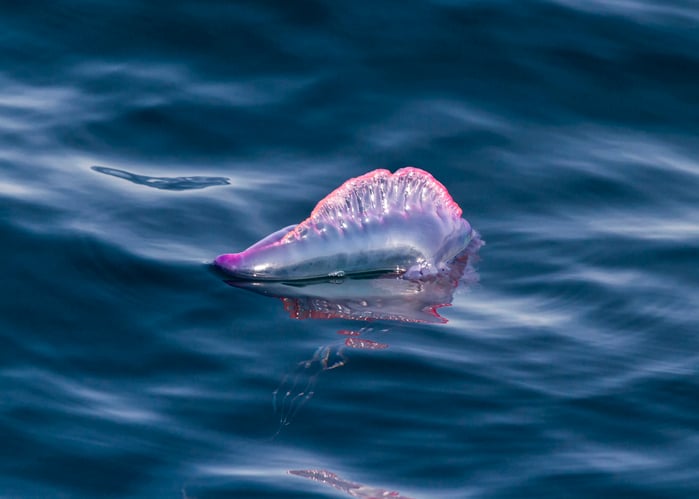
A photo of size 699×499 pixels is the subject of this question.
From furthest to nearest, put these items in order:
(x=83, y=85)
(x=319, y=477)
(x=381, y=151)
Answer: (x=83, y=85), (x=381, y=151), (x=319, y=477)

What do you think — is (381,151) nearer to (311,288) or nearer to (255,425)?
(311,288)

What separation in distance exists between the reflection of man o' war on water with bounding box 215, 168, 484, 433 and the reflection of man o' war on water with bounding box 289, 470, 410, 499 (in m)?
0.99

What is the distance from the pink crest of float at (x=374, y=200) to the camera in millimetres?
5168

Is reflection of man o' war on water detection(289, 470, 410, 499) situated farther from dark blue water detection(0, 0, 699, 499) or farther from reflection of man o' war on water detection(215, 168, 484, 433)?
reflection of man o' war on water detection(215, 168, 484, 433)

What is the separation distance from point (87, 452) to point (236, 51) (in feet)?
12.9

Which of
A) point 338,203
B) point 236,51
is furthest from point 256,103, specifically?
point 338,203

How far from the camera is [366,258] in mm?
5242

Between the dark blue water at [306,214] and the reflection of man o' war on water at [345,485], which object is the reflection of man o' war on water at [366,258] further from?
the reflection of man o' war on water at [345,485]

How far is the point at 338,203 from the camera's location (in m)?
5.19

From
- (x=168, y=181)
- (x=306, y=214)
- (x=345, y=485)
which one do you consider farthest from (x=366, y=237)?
(x=345, y=485)

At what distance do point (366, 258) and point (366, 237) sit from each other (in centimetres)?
10

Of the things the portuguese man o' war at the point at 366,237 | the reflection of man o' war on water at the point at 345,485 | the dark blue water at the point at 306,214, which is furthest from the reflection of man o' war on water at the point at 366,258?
the reflection of man o' war on water at the point at 345,485

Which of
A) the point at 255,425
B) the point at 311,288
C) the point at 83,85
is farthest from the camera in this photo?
the point at 83,85

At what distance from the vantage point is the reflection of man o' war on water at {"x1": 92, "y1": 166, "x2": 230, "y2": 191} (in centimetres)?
604
